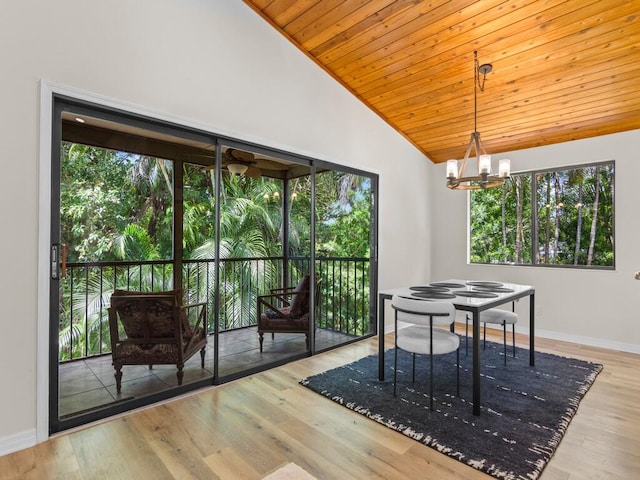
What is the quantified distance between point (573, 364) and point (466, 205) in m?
2.46

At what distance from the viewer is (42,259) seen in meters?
2.10

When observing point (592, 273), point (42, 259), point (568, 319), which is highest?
point (42, 259)

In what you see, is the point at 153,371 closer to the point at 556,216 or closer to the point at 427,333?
the point at 427,333

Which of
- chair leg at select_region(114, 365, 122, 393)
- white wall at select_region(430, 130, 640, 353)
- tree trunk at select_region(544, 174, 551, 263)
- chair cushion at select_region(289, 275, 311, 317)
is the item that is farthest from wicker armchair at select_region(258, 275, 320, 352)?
tree trunk at select_region(544, 174, 551, 263)

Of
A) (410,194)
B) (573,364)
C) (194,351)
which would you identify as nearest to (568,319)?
(573,364)

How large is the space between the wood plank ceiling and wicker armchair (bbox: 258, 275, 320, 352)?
236cm

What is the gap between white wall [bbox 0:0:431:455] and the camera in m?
2.01

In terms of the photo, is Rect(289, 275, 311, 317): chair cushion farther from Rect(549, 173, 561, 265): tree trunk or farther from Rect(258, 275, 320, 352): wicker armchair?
Rect(549, 173, 561, 265): tree trunk

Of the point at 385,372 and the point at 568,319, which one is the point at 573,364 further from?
the point at 385,372

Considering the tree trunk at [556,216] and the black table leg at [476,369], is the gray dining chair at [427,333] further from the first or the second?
the tree trunk at [556,216]

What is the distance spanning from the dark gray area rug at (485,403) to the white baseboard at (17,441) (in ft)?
5.91

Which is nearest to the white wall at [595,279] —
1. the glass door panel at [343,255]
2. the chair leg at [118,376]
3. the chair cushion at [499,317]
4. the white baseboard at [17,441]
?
the chair cushion at [499,317]

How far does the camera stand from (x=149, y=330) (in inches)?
107

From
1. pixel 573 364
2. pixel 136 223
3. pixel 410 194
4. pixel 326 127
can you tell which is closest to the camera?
pixel 136 223
